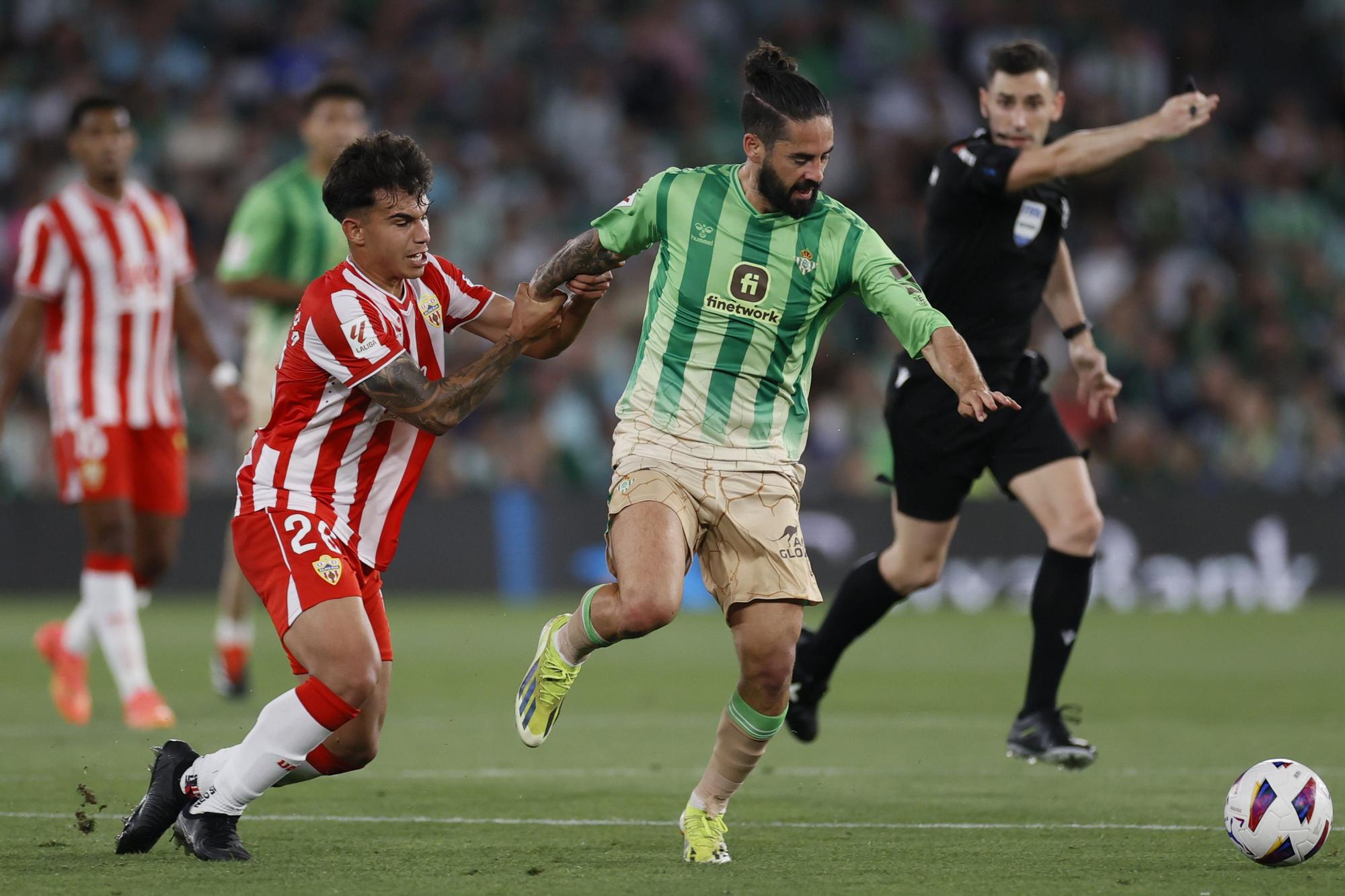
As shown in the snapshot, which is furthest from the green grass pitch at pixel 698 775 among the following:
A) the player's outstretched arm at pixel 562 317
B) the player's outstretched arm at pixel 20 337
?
the player's outstretched arm at pixel 20 337

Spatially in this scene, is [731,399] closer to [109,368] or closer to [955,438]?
[955,438]

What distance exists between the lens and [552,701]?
224 inches

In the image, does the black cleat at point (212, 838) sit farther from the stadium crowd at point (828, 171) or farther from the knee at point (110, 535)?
the stadium crowd at point (828, 171)

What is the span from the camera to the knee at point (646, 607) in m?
5.38

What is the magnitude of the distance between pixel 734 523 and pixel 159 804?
5.92 feet

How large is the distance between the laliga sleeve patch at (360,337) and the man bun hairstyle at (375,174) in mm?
363

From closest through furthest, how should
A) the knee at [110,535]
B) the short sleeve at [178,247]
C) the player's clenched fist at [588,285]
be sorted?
the player's clenched fist at [588,285], the knee at [110,535], the short sleeve at [178,247]

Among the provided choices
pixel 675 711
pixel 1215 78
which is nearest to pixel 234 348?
pixel 675 711

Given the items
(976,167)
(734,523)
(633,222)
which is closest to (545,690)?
(734,523)

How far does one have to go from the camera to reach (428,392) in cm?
546

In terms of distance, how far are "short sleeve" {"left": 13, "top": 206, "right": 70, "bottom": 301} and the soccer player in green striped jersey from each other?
161 inches

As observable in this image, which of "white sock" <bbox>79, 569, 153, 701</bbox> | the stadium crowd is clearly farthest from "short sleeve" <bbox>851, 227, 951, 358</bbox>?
the stadium crowd

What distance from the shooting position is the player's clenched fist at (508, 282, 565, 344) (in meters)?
5.71

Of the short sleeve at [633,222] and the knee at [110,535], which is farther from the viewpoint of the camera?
the knee at [110,535]
